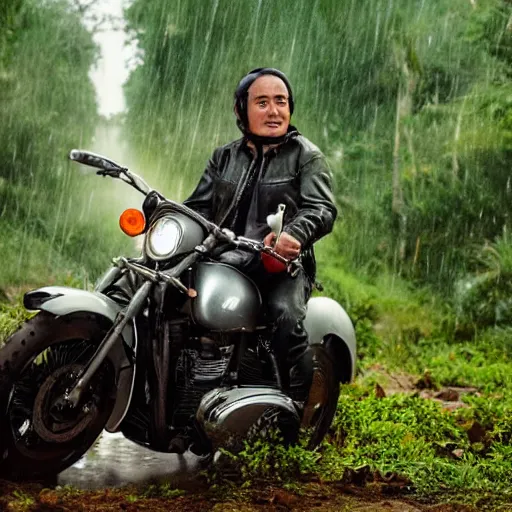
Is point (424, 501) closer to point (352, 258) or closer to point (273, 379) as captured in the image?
point (273, 379)

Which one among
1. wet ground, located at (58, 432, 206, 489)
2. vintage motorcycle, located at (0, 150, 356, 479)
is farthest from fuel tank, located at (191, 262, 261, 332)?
wet ground, located at (58, 432, 206, 489)

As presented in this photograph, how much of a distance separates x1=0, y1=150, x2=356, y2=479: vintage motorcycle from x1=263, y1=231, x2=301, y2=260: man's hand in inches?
2.7

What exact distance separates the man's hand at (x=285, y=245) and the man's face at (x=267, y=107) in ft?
1.83

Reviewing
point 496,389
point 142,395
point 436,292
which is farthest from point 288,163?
point 436,292

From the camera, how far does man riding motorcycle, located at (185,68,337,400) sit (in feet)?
11.3

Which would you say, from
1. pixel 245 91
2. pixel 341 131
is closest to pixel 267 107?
pixel 245 91

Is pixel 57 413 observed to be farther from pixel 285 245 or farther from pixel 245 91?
pixel 245 91

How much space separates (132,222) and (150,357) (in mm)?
582

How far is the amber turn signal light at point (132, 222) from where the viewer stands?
3.10 m

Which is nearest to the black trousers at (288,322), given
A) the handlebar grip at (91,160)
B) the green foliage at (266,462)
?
the green foliage at (266,462)

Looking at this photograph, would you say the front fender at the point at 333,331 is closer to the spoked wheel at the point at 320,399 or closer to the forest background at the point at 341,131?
the spoked wheel at the point at 320,399

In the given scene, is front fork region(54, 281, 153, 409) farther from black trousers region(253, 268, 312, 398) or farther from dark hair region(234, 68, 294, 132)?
dark hair region(234, 68, 294, 132)

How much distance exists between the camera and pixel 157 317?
3279 mm

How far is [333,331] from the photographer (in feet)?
12.9
